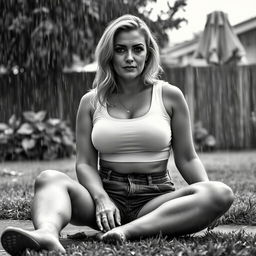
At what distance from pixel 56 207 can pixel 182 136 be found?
82cm

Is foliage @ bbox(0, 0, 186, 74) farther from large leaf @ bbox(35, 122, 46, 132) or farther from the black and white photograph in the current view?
the black and white photograph

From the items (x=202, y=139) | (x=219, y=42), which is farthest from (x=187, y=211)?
(x=219, y=42)

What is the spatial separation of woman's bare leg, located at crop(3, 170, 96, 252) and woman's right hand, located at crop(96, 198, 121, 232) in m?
0.08

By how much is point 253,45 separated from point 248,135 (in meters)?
4.90

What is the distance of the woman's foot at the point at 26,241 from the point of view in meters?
2.47

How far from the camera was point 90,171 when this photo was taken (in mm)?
3119

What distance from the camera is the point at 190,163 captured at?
125 inches

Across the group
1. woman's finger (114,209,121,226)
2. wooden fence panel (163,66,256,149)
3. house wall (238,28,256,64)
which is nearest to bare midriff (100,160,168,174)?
woman's finger (114,209,121,226)

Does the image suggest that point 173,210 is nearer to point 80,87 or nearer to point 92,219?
point 92,219

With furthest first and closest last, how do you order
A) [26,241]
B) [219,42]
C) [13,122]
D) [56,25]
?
[219,42], [13,122], [56,25], [26,241]

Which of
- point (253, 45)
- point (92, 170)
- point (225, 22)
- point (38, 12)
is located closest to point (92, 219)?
point (92, 170)

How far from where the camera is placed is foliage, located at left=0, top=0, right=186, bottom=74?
9094 mm

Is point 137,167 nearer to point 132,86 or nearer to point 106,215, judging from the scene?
point 106,215

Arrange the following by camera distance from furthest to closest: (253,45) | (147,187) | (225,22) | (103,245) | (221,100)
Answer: (253,45), (225,22), (221,100), (147,187), (103,245)
